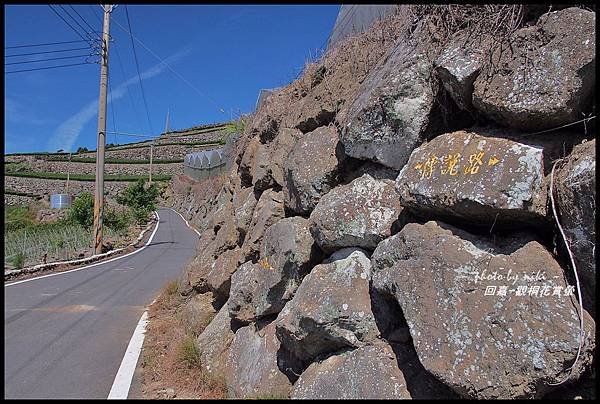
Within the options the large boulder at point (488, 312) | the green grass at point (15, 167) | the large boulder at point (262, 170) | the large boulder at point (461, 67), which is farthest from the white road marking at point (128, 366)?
the green grass at point (15, 167)

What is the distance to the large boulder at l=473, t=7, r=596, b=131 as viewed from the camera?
2.79m

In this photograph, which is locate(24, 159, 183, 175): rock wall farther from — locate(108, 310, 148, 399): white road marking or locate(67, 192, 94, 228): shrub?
locate(108, 310, 148, 399): white road marking

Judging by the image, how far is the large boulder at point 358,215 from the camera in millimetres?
3756

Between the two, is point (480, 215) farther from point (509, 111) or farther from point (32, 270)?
point (32, 270)

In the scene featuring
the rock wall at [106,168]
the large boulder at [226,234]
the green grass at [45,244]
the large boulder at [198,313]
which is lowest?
the large boulder at [198,313]

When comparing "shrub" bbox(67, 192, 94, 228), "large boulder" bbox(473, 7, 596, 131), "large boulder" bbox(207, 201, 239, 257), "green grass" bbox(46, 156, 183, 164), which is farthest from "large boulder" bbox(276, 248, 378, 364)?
"green grass" bbox(46, 156, 183, 164)

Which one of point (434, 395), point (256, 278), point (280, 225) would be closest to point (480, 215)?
point (434, 395)

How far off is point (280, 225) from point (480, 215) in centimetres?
241

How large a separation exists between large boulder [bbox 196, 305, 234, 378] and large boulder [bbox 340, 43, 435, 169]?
9.21 ft

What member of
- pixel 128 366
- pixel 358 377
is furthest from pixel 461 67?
pixel 128 366

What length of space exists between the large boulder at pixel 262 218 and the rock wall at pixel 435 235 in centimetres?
41

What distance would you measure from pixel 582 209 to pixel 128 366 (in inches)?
213

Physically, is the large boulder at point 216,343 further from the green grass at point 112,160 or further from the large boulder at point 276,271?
the green grass at point 112,160

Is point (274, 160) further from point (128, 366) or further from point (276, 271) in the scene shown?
point (128, 366)
